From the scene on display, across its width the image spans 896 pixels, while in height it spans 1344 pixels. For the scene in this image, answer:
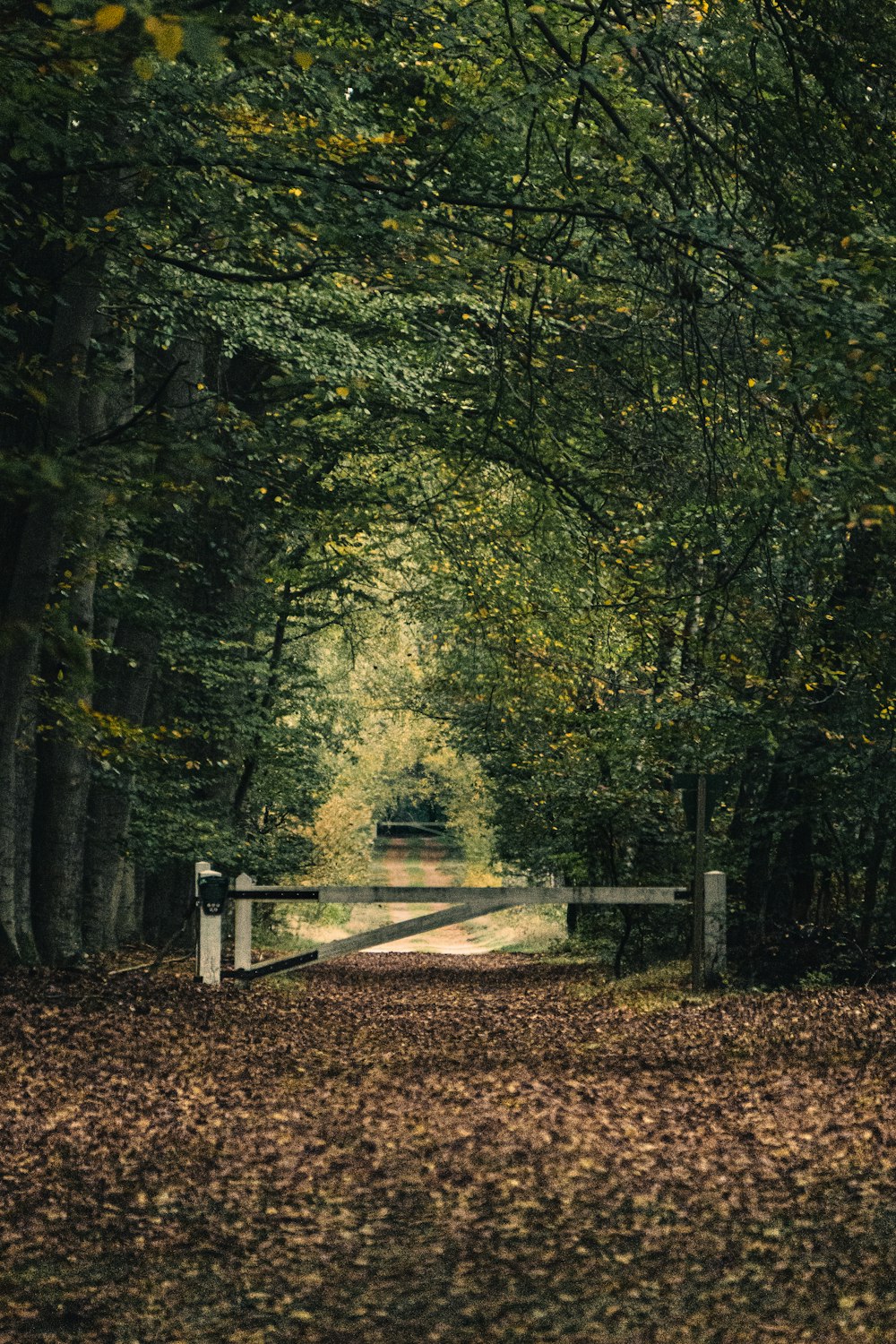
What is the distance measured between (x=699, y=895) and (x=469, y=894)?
222 centimetres

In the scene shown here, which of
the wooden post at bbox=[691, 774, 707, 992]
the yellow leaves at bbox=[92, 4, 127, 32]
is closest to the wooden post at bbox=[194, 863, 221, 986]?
the wooden post at bbox=[691, 774, 707, 992]

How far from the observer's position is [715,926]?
1454 centimetres

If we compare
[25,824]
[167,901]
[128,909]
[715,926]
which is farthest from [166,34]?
[167,901]

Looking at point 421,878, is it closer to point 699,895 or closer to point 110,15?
point 699,895

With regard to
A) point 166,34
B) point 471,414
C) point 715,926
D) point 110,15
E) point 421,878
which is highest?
point 471,414

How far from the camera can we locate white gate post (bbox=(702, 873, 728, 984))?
47.3 feet

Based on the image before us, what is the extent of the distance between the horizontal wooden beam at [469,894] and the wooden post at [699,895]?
1.81 ft

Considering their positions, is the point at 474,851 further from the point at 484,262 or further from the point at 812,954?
the point at 484,262

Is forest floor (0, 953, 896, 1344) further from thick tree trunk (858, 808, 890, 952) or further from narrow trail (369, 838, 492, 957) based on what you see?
narrow trail (369, 838, 492, 957)

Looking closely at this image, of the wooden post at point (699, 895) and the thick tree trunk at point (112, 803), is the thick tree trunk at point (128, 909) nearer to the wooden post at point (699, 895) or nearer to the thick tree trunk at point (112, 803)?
the thick tree trunk at point (112, 803)

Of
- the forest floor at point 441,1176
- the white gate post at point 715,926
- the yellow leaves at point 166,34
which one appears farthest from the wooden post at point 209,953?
the yellow leaves at point 166,34

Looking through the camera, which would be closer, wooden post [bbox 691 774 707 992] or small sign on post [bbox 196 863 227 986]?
small sign on post [bbox 196 863 227 986]

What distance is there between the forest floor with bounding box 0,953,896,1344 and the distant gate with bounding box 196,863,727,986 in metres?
1.28

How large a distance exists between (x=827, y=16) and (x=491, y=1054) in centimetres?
695
